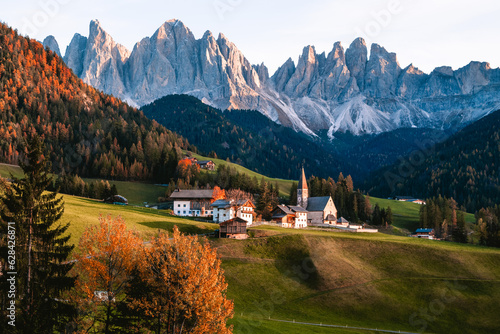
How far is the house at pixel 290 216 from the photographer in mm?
116562

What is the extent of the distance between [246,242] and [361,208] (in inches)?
3160

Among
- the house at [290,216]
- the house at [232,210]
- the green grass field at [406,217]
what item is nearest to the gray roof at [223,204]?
the house at [232,210]

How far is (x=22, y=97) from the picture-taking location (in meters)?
192

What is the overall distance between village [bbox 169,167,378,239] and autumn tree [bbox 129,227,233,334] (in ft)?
226

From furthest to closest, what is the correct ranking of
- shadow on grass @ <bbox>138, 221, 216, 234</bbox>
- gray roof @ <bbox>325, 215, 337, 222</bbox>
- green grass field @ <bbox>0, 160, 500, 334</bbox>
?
gray roof @ <bbox>325, 215, 337, 222</bbox>
shadow on grass @ <bbox>138, 221, 216, 234</bbox>
green grass field @ <bbox>0, 160, 500, 334</bbox>

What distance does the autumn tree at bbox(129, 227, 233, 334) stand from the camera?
112ft

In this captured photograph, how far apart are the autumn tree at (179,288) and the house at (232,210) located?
224ft

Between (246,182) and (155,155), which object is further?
(155,155)

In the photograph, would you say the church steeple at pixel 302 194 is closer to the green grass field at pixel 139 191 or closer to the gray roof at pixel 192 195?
the gray roof at pixel 192 195

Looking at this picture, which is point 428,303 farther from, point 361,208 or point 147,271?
point 361,208

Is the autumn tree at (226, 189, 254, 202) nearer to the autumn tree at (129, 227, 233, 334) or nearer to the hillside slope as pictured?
the hillside slope

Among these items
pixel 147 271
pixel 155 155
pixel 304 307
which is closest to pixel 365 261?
pixel 304 307

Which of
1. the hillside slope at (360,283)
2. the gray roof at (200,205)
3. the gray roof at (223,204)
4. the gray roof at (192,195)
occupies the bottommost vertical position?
the hillside slope at (360,283)

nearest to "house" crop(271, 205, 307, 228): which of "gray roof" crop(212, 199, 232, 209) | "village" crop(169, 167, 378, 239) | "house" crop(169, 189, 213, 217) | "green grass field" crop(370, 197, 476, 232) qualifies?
"village" crop(169, 167, 378, 239)
